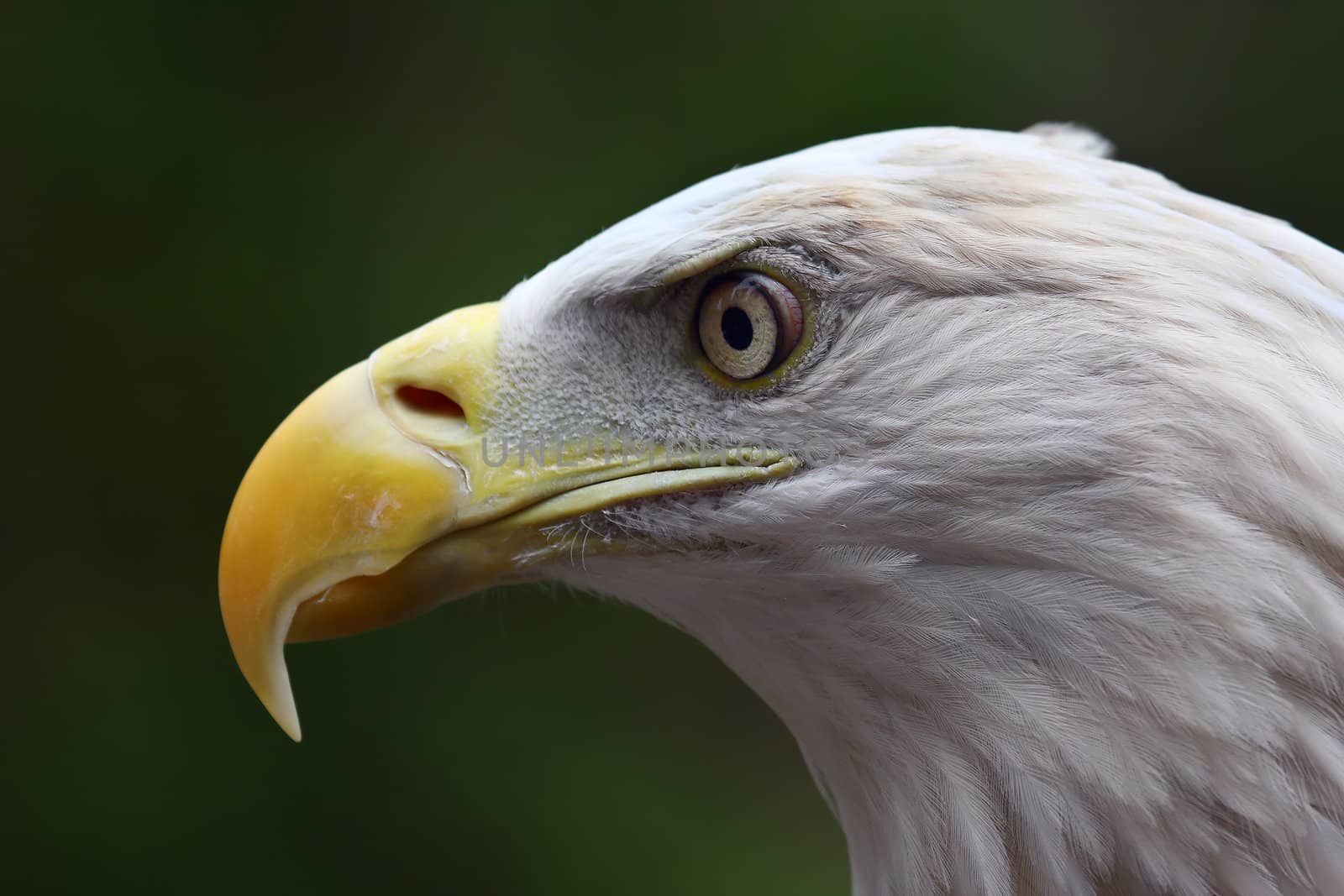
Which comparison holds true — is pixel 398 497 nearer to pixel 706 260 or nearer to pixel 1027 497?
pixel 706 260

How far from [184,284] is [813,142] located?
202cm

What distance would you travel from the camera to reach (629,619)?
4.52m

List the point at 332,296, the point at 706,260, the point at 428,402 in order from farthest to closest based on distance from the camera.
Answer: the point at 332,296
the point at 428,402
the point at 706,260

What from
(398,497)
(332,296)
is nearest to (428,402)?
(398,497)

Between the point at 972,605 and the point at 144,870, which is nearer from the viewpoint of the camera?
the point at 972,605

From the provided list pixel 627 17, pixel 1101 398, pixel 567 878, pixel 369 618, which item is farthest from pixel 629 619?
pixel 1101 398

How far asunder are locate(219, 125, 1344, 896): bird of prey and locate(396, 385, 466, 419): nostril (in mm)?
12

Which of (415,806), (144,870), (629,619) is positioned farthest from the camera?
(629,619)

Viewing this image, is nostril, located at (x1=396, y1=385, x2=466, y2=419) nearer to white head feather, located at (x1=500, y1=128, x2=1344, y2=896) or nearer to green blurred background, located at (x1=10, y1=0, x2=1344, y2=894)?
white head feather, located at (x1=500, y1=128, x2=1344, y2=896)

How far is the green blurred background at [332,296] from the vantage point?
3.91 meters

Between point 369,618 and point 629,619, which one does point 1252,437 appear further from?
point 629,619

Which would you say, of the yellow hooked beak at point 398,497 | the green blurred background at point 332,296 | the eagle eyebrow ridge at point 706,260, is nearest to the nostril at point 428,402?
the yellow hooked beak at point 398,497

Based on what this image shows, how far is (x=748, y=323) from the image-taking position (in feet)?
4.71

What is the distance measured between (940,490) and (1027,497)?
0.30 ft
